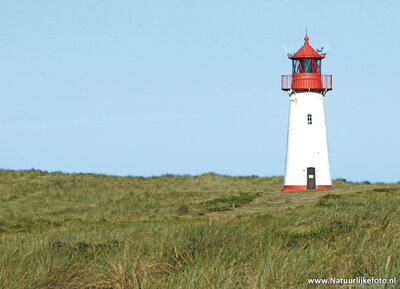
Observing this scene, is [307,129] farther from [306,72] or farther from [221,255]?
[221,255]

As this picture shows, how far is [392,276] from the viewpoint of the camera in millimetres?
6844

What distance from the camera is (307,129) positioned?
36.0 meters

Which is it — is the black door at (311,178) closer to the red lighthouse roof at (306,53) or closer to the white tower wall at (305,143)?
the white tower wall at (305,143)

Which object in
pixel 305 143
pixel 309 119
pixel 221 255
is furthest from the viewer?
pixel 309 119

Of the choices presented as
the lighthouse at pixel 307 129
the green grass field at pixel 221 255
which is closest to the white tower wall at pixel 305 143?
the lighthouse at pixel 307 129

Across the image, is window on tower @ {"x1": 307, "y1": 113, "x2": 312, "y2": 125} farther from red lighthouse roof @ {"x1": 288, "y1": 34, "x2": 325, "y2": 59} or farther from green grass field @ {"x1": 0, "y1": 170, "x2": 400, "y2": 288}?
green grass field @ {"x1": 0, "y1": 170, "x2": 400, "y2": 288}

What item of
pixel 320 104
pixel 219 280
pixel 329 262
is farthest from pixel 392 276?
pixel 320 104

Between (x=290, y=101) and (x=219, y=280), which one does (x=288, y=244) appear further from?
(x=290, y=101)

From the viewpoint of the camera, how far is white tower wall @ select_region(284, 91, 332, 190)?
118 feet

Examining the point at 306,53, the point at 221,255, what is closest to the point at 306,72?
the point at 306,53

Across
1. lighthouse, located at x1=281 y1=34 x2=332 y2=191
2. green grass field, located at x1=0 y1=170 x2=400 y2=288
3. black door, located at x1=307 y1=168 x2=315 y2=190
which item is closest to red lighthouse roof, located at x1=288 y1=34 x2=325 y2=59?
lighthouse, located at x1=281 y1=34 x2=332 y2=191

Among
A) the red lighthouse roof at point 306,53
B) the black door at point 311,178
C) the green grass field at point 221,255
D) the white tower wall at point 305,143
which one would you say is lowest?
the green grass field at point 221,255

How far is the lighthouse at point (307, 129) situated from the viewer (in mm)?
35906

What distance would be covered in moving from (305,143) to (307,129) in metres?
0.91
